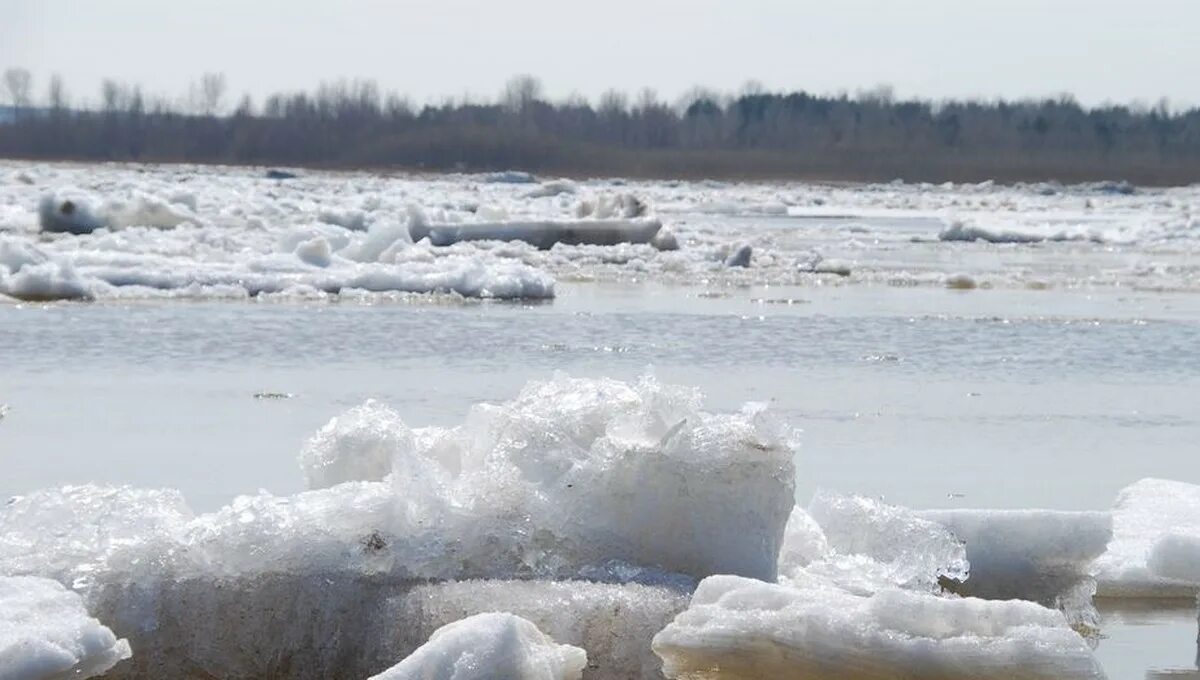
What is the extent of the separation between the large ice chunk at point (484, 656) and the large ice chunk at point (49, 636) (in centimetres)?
53

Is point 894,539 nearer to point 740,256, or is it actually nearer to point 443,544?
point 443,544

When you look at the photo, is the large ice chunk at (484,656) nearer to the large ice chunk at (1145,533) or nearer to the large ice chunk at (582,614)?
the large ice chunk at (582,614)

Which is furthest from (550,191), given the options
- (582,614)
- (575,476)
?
(582,614)

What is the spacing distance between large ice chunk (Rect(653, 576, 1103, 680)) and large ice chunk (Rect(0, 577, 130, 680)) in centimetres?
101

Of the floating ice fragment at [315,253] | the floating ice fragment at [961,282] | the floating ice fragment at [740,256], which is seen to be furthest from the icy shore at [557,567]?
the floating ice fragment at [740,256]

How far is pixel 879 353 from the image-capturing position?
10.1 metres

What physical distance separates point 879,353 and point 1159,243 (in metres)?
14.2

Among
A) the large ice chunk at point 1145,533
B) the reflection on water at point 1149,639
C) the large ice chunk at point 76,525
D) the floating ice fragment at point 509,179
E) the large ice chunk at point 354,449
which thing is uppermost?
the large ice chunk at point 354,449

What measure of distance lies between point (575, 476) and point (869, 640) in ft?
2.72

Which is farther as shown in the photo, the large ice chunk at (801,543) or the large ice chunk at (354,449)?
the large ice chunk at (354,449)

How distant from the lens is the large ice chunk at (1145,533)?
4.84 m

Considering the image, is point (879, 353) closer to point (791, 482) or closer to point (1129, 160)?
point (791, 482)

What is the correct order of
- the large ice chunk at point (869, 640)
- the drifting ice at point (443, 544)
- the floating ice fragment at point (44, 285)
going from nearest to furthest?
1. the large ice chunk at point (869, 640)
2. the drifting ice at point (443, 544)
3. the floating ice fragment at point (44, 285)

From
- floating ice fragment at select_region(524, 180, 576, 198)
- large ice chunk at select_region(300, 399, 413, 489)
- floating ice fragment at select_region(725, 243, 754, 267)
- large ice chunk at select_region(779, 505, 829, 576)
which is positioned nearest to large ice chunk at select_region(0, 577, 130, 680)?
large ice chunk at select_region(300, 399, 413, 489)
